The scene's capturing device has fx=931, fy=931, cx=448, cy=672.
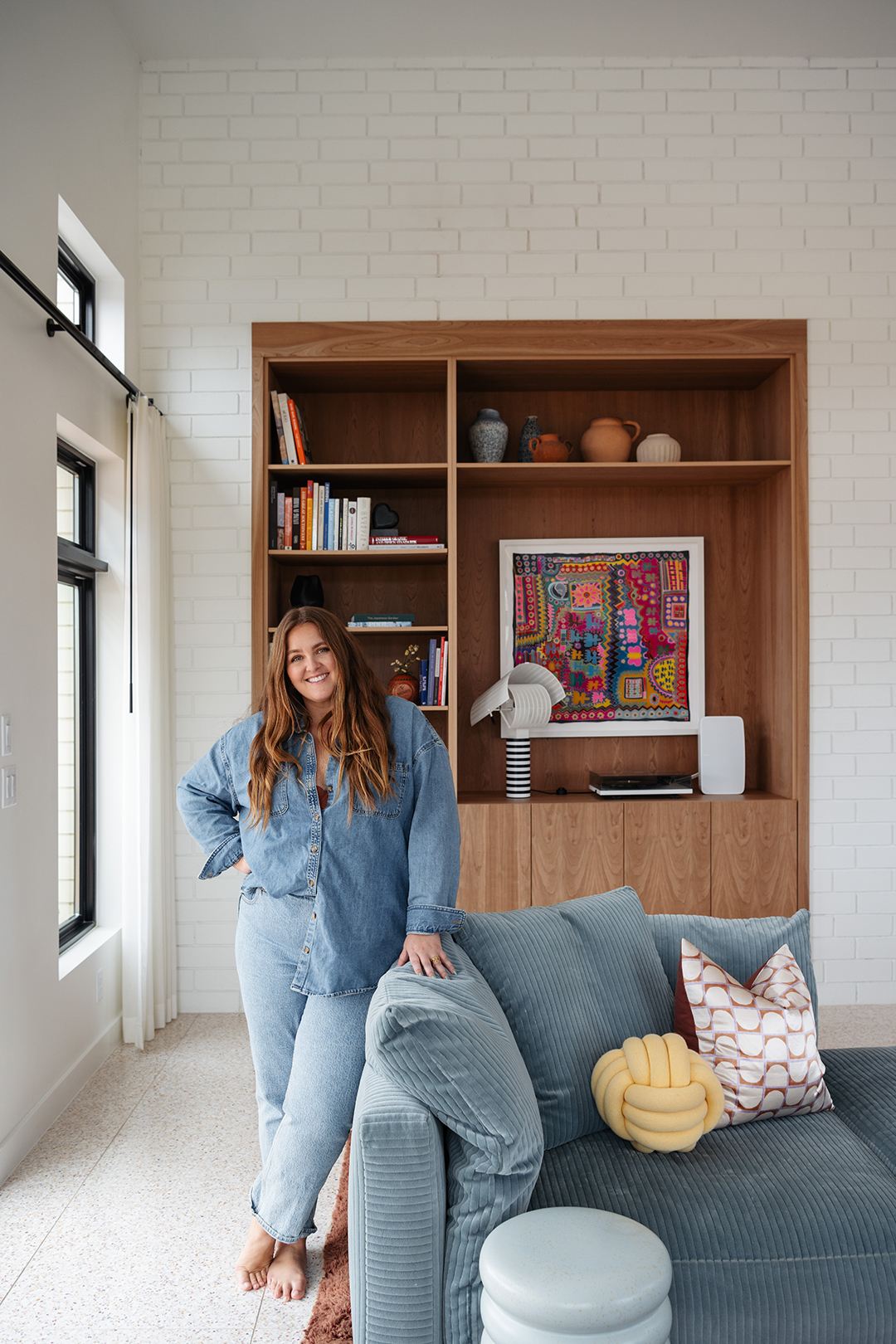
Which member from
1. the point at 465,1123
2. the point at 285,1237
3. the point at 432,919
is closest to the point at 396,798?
the point at 432,919

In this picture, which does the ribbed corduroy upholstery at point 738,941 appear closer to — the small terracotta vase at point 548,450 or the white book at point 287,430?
the small terracotta vase at point 548,450

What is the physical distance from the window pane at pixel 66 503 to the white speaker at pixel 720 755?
259 cm

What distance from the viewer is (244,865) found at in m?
2.18

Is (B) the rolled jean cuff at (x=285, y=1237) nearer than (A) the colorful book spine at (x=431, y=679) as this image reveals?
Yes

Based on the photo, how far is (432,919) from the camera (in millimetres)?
1907

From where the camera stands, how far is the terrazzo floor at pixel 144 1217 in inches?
76.3

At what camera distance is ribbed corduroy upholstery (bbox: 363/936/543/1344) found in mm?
1412

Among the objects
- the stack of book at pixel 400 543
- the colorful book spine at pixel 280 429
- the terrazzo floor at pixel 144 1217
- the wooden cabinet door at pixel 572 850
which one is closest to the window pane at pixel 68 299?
the colorful book spine at pixel 280 429

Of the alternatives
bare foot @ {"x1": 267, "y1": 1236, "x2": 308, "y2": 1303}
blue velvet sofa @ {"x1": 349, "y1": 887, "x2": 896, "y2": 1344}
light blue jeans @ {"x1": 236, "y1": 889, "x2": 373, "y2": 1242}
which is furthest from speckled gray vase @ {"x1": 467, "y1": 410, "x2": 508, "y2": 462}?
bare foot @ {"x1": 267, "y1": 1236, "x2": 308, "y2": 1303}

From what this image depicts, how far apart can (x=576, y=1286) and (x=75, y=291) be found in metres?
3.60

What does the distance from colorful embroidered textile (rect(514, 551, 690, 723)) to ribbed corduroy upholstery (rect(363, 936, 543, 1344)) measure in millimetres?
2667

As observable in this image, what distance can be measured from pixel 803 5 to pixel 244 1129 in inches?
177

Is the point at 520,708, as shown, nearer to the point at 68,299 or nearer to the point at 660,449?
the point at 660,449

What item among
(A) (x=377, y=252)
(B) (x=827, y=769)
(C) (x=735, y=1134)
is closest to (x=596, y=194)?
(A) (x=377, y=252)
